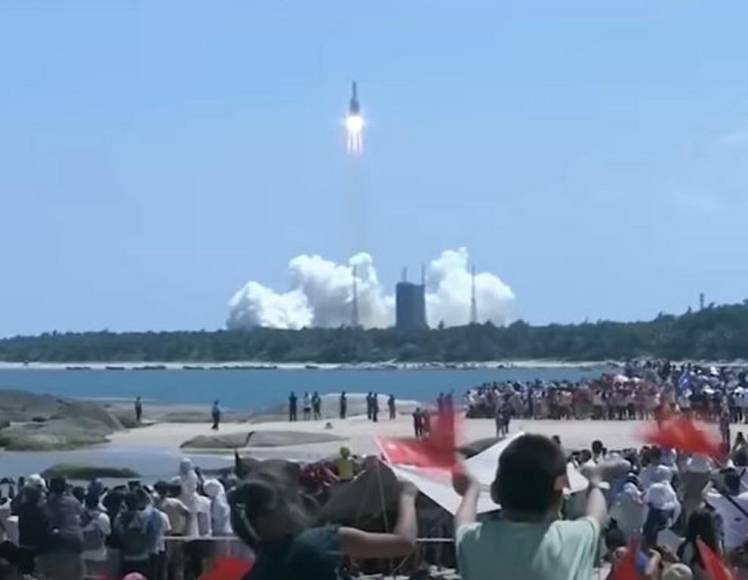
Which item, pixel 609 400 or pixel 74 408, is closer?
pixel 609 400

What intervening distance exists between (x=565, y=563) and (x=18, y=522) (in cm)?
1228

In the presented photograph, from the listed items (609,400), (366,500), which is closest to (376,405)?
(609,400)

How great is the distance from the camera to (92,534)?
16766 millimetres

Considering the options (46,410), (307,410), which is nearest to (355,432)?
(307,410)

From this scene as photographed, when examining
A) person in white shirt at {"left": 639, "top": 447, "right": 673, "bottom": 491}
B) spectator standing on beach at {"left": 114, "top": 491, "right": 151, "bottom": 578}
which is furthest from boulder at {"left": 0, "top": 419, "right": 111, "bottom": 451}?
spectator standing on beach at {"left": 114, "top": 491, "right": 151, "bottom": 578}

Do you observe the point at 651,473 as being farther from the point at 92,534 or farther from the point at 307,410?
the point at 307,410

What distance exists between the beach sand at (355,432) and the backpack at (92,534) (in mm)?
18184

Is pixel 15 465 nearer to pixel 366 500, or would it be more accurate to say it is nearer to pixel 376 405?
pixel 376 405

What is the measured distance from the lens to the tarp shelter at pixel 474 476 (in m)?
6.77

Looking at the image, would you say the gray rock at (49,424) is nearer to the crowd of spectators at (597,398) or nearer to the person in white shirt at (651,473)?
the crowd of spectators at (597,398)

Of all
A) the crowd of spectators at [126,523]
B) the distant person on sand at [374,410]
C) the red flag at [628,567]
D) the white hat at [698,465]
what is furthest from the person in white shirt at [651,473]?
the distant person on sand at [374,410]

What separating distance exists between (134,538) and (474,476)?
11.7m

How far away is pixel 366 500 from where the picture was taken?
705 inches

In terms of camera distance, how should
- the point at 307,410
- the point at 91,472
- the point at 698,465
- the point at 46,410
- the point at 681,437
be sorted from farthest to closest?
the point at 46,410 → the point at 307,410 → the point at 91,472 → the point at 698,465 → the point at 681,437
